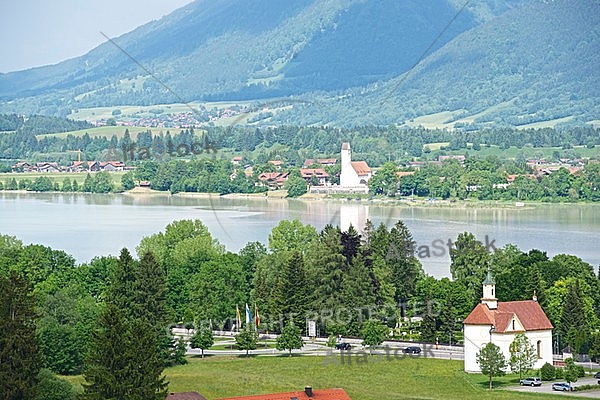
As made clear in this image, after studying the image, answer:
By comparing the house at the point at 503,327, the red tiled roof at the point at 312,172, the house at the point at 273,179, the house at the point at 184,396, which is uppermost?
the red tiled roof at the point at 312,172

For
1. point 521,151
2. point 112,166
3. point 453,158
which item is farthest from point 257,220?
point 521,151

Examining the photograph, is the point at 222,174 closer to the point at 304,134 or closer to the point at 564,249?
the point at 304,134

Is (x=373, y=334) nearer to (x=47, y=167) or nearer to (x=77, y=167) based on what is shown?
(x=77, y=167)

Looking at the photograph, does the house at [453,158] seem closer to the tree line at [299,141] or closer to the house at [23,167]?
the tree line at [299,141]

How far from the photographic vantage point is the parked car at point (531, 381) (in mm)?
25016

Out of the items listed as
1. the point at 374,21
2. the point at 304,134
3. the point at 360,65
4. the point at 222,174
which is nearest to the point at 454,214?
the point at 222,174

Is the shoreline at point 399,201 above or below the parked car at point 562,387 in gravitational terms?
above

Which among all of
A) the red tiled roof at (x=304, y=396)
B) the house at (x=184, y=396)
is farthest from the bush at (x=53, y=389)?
the red tiled roof at (x=304, y=396)

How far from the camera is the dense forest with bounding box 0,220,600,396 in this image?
93.6ft

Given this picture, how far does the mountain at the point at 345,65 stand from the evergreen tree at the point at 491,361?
282 ft

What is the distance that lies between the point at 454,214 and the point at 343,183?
15.2 m

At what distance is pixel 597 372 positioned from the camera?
2573 centimetres

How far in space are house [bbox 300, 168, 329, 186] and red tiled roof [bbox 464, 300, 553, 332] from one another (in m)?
52.2

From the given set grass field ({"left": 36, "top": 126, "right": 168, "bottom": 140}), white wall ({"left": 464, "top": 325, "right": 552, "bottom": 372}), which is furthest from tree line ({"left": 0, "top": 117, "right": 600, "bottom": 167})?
white wall ({"left": 464, "top": 325, "right": 552, "bottom": 372})
